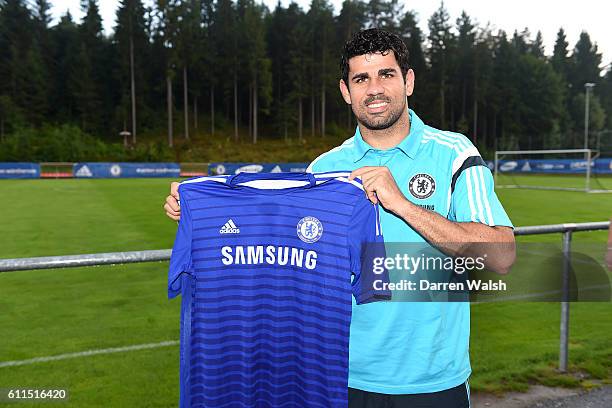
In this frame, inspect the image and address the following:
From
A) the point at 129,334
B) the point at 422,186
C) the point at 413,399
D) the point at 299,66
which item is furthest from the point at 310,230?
the point at 299,66

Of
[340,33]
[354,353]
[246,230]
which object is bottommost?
[354,353]

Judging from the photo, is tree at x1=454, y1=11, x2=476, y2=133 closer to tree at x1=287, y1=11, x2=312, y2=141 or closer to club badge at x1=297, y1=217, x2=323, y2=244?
tree at x1=287, y1=11, x2=312, y2=141

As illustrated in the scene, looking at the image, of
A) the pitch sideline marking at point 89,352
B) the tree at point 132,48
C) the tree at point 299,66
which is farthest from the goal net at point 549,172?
the tree at point 132,48

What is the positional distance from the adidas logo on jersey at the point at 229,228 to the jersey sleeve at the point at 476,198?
1.02 m

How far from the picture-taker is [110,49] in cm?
8062

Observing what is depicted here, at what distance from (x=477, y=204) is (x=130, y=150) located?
53.4 m

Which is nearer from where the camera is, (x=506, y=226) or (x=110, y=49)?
(x=506, y=226)

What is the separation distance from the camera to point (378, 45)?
2.47 metres

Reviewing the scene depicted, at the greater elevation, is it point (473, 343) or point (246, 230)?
point (246, 230)

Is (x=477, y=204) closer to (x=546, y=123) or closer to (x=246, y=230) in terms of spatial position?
(x=246, y=230)

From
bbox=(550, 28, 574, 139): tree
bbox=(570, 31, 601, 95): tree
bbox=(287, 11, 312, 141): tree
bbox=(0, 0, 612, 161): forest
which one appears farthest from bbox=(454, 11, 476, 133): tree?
bbox=(570, 31, 601, 95): tree

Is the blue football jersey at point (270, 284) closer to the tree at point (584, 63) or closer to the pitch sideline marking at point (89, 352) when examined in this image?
the pitch sideline marking at point (89, 352)

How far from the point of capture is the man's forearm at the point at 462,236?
215 centimetres

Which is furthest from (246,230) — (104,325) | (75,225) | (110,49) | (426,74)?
(110,49)
